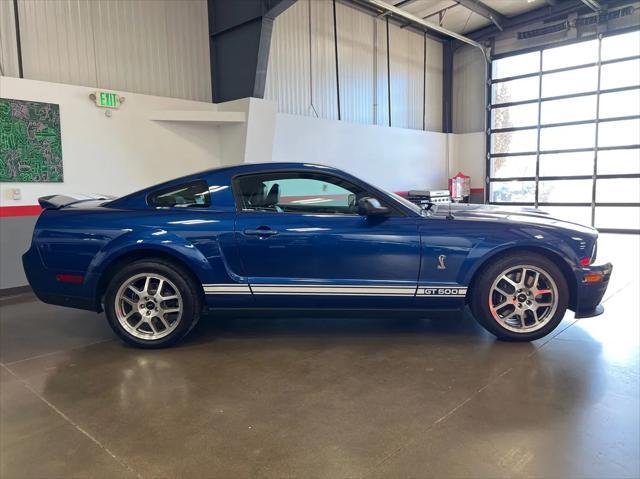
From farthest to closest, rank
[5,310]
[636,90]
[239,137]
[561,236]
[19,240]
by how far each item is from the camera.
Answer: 1. [636,90]
2. [239,137]
3. [19,240]
4. [5,310]
5. [561,236]

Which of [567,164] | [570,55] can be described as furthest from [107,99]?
[570,55]

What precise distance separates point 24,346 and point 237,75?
498cm

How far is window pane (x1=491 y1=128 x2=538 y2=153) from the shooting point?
39.4 ft

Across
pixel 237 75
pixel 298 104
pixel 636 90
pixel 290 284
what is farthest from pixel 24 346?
pixel 636 90

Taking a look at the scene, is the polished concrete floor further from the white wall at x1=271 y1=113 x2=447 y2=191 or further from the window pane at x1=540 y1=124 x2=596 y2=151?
the window pane at x1=540 y1=124 x2=596 y2=151

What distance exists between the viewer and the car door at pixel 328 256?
9.99 feet

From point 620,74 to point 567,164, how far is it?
7.43 feet

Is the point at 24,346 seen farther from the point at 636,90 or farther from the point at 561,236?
the point at 636,90

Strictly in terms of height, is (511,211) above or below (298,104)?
below

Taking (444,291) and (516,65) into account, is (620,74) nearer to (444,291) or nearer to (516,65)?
(516,65)

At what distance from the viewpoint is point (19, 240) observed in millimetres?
5281

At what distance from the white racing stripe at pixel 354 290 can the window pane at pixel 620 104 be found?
10.1 m

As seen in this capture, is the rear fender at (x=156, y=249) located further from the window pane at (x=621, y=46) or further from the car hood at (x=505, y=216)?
the window pane at (x=621, y=46)

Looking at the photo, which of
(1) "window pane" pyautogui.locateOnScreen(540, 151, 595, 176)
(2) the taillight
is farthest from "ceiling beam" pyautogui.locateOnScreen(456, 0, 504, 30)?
(2) the taillight
